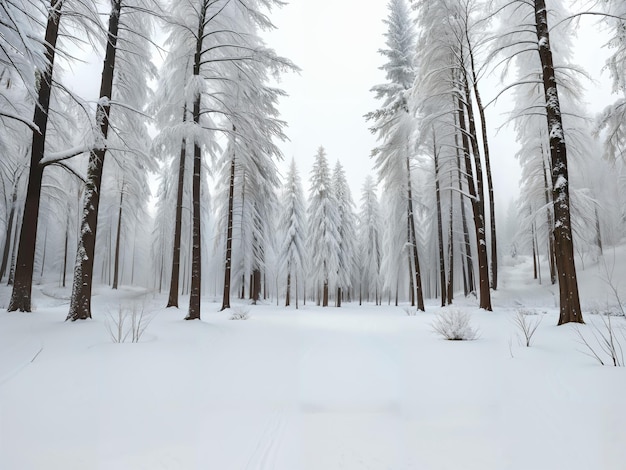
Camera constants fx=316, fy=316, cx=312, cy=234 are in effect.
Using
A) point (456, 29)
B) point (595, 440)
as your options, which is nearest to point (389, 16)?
point (456, 29)

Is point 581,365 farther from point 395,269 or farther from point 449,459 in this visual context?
point 395,269

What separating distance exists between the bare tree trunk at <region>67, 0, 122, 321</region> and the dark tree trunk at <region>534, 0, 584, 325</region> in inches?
399

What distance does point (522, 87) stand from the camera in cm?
1992

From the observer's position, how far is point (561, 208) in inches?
291

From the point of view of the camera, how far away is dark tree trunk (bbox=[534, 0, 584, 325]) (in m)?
6.88

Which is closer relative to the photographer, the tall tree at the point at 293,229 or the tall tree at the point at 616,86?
the tall tree at the point at 616,86

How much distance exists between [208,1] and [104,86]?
4599 mm

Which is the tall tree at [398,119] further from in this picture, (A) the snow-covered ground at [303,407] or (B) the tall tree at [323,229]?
(A) the snow-covered ground at [303,407]

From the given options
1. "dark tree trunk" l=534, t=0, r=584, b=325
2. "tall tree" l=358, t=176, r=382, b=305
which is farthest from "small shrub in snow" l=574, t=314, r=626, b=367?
"tall tree" l=358, t=176, r=382, b=305

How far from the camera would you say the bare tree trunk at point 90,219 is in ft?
22.6

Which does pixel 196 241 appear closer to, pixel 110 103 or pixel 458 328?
pixel 110 103

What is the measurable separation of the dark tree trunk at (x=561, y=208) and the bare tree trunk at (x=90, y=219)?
10.1m

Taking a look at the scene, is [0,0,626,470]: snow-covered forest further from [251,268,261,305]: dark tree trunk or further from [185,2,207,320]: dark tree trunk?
[251,268,261,305]: dark tree trunk

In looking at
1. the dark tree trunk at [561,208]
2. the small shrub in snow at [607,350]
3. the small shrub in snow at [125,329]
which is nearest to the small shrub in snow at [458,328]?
the small shrub in snow at [607,350]
